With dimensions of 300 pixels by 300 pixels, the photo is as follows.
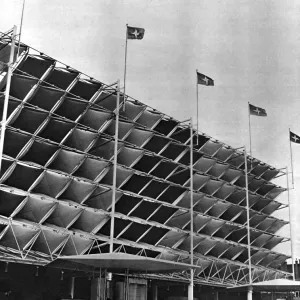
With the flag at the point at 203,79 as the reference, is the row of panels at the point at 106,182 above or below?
below

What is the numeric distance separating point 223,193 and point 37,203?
2646 centimetres

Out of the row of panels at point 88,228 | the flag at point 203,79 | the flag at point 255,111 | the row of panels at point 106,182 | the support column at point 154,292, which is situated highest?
the flag at point 203,79

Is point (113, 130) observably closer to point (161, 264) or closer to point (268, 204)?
point (161, 264)

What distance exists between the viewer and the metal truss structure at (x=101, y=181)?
126 feet

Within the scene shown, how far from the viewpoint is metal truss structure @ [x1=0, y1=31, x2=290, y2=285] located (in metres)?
38.3

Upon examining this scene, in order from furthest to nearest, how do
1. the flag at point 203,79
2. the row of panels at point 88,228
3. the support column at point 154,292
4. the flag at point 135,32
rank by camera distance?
the support column at point 154,292, the flag at point 203,79, the flag at point 135,32, the row of panels at point 88,228

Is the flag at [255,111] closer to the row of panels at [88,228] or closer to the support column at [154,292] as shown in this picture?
the row of panels at [88,228]

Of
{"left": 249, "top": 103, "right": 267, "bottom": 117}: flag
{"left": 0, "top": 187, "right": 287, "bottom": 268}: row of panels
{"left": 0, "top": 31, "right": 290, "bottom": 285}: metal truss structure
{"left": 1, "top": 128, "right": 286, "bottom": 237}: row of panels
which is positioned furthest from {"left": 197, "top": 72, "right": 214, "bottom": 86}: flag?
{"left": 0, "top": 187, "right": 287, "bottom": 268}: row of panels

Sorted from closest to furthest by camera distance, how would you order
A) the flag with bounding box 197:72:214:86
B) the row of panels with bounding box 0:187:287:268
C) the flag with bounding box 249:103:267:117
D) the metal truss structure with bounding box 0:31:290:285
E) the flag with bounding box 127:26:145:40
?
the row of panels with bounding box 0:187:287:268 → the metal truss structure with bounding box 0:31:290:285 → the flag with bounding box 127:26:145:40 → the flag with bounding box 197:72:214:86 → the flag with bounding box 249:103:267:117

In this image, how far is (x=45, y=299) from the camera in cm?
4138

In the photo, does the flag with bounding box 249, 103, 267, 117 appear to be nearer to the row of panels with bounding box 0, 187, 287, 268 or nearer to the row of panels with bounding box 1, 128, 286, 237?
the row of panels with bounding box 1, 128, 286, 237

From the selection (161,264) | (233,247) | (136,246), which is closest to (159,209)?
(136,246)

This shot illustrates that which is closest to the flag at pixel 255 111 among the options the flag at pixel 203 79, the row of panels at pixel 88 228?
the flag at pixel 203 79

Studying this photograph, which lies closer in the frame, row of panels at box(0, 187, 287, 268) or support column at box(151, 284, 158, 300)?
row of panels at box(0, 187, 287, 268)
